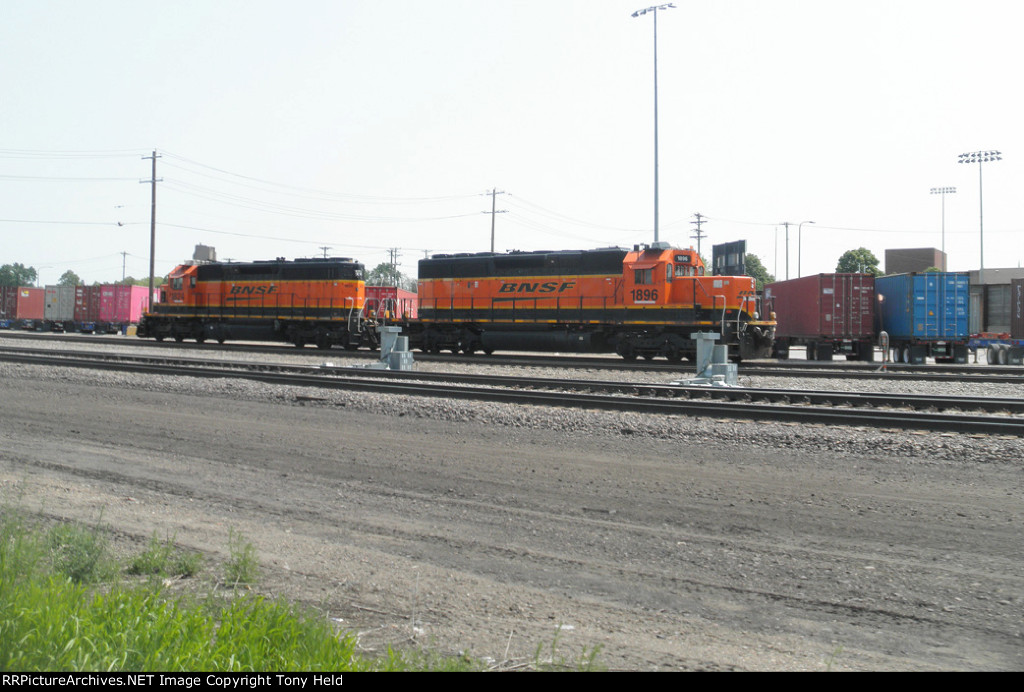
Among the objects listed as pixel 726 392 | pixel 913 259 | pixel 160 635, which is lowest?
pixel 160 635

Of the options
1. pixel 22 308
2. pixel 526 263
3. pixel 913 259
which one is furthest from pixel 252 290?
pixel 913 259

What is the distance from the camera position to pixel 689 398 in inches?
589

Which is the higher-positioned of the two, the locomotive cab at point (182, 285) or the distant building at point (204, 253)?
the distant building at point (204, 253)

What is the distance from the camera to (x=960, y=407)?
13.0 m

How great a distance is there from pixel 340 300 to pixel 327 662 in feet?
95.2

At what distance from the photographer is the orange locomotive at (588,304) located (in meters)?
23.4

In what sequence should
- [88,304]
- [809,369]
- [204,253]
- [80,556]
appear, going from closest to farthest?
[80,556] < [809,369] < [204,253] < [88,304]

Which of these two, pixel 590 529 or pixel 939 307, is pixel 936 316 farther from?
pixel 590 529

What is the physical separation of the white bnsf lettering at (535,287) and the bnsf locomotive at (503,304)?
35 millimetres

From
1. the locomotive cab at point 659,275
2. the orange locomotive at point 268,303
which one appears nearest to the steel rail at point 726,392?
the locomotive cab at point 659,275

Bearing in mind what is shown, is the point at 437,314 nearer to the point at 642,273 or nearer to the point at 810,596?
the point at 642,273

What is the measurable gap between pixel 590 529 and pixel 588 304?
1911cm

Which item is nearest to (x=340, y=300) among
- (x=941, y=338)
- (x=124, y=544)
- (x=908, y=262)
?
(x=941, y=338)

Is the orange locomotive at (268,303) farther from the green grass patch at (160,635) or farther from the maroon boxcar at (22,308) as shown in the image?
the maroon boxcar at (22,308)
